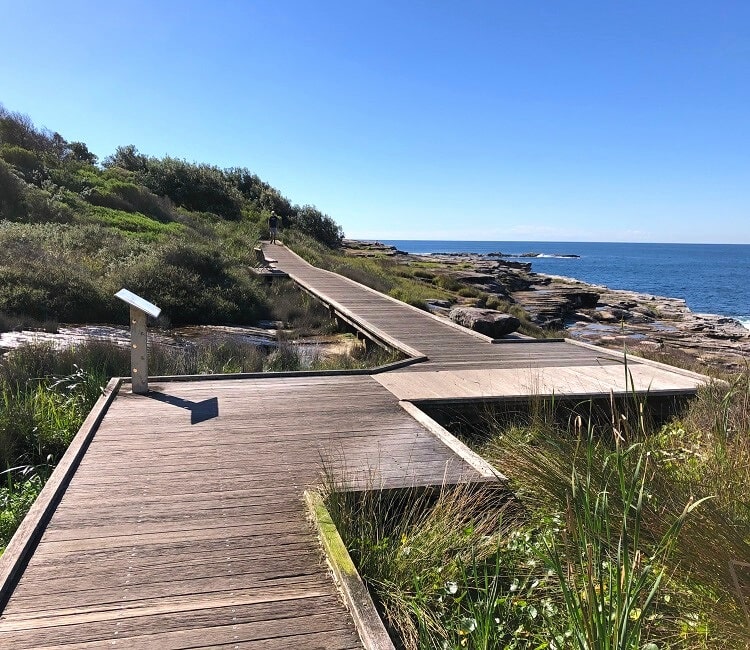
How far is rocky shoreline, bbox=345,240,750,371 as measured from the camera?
2003 cm

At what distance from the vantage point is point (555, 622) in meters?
2.83

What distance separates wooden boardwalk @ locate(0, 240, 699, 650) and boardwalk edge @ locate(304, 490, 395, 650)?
0.06 meters

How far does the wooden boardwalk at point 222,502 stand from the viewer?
2.76 metres

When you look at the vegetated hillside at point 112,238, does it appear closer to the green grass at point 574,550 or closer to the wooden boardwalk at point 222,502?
the wooden boardwalk at point 222,502

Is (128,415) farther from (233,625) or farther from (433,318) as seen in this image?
(433,318)

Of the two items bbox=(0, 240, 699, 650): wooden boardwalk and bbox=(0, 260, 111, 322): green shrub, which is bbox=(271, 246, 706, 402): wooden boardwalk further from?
bbox=(0, 260, 111, 322): green shrub

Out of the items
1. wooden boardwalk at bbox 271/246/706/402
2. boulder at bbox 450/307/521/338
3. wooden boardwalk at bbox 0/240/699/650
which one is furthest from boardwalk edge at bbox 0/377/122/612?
boulder at bbox 450/307/521/338

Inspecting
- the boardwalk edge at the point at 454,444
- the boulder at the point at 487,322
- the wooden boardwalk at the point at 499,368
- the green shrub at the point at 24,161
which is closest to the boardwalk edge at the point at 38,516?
the boardwalk edge at the point at 454,444

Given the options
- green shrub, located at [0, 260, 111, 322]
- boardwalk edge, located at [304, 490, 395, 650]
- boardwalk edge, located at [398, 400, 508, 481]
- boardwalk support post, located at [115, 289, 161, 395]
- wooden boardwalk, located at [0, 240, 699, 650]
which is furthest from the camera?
green shrub, located at [0, 260, 111, 322]

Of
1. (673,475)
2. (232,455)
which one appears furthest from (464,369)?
(673,475)

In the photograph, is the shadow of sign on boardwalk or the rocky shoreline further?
the rocky shoreline

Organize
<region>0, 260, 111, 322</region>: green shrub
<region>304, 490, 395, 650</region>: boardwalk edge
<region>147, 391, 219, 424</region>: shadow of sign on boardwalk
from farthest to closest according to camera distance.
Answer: <region>0, 260, 111, 322</region>: green shrub
<region>147, 391, 219, 424</region>: shadow of sign on boardwalk
<region>304, 490, 395, 650</region>: boardwalk edge

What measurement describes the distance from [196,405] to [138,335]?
0.91 metres

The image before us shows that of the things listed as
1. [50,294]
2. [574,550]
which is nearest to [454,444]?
[574,550]
